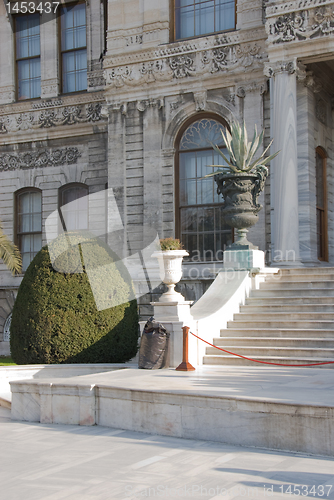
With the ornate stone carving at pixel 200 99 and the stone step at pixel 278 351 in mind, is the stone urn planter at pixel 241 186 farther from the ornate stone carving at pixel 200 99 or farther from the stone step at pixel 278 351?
the ornate stone carving at pixel 200 99

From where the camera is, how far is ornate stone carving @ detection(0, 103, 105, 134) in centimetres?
2172

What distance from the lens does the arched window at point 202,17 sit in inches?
714

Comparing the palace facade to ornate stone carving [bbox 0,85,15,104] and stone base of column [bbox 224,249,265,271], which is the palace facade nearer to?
ornate stone carving [bbox 0,85,15,104]

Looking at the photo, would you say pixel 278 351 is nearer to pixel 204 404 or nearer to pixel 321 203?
pixel 204 404

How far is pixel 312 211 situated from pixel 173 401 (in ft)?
32.8

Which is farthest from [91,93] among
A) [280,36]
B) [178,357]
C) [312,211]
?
[178,357]

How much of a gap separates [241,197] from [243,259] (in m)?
1.36

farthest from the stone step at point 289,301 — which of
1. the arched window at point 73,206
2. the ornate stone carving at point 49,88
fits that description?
the ornate stone carving at point 49,88

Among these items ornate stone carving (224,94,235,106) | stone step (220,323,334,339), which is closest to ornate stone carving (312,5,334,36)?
ornate stone carving (224,94,235,106)

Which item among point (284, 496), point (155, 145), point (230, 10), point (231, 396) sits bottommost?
point (284, 496)

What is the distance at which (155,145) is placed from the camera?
18.7 m

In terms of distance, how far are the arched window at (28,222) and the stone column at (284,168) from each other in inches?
419

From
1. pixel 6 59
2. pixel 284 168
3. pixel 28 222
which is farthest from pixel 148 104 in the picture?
pixel 6 59

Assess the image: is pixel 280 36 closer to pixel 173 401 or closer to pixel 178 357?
pixel 178 357
